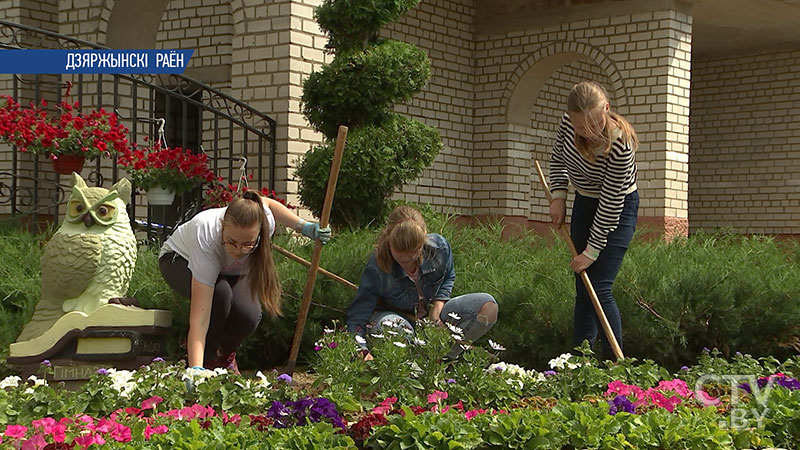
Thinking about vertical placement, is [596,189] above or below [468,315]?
above

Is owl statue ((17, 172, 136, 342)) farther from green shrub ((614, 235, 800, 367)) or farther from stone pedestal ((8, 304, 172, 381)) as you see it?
green shrub ((614, 235, 800, 367))

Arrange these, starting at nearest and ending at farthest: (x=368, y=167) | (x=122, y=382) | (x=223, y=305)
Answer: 1. (x=122, y=382)
2. (x=223, y=305)
3. (x=368, y=167)

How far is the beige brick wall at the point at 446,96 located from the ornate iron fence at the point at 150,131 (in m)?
2.50

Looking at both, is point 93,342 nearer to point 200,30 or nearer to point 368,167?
point 368,167

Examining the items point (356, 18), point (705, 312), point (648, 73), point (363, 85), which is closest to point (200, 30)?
point (356, 18)

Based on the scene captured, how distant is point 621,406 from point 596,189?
5.18 ft

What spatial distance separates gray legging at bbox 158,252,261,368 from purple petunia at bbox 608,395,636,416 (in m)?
1.93

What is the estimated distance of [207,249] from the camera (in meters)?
4.18

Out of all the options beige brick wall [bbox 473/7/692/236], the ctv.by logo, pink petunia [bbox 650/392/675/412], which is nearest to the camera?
the ctv.by logo

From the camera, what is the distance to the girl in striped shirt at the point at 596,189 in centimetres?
421

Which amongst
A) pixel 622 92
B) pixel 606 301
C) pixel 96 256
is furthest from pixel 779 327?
pixel 622 92

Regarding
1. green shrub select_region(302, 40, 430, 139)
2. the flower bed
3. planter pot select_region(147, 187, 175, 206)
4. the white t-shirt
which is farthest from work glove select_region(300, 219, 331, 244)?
planter pot select_region(147, 187, 175, 206)

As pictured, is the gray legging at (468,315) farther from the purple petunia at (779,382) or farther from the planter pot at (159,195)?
the planter pot at (159,195)

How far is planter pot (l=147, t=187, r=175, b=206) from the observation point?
7055mm
